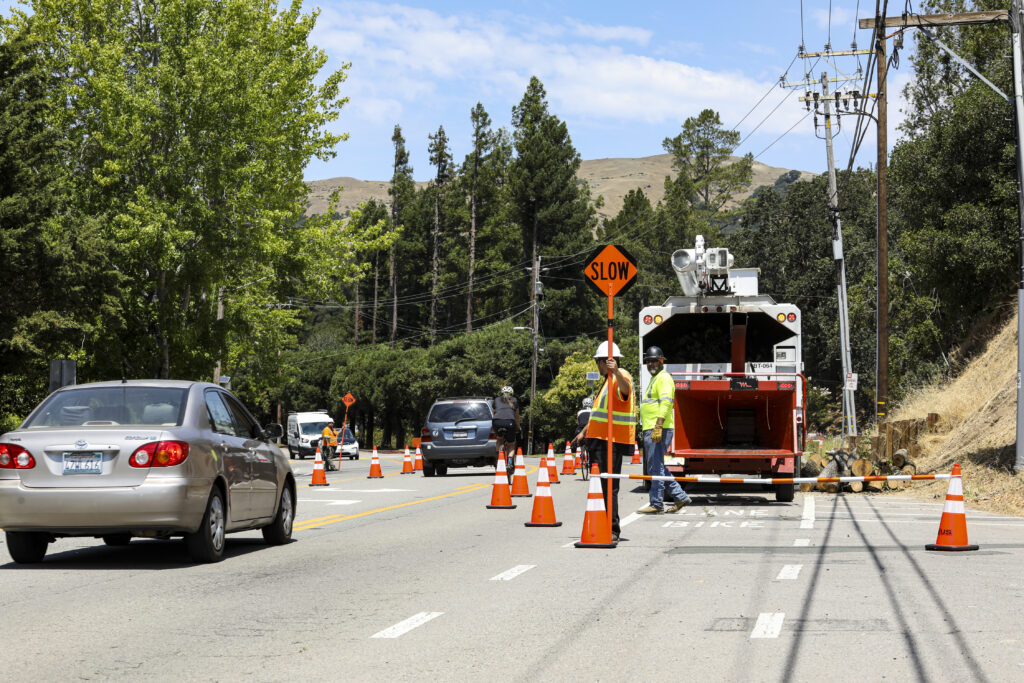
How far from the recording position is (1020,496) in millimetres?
17828

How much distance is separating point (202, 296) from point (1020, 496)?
1049 inches

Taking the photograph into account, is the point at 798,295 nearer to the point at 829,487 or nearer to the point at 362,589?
the point at 829,487

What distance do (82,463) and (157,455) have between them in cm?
65

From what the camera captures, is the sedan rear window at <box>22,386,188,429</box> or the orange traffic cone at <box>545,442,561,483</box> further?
the orange traffic cone at <box>545,442,561,483</box>

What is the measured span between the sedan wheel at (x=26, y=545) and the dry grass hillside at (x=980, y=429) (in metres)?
12.7

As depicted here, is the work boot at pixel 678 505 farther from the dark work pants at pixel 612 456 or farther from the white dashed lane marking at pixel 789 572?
the white dashed lane marking at pixel 789 572

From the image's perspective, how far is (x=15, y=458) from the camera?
35.1 ft

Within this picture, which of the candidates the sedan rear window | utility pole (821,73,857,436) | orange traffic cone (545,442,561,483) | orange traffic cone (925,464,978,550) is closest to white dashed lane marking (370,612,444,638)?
the sedan rear window

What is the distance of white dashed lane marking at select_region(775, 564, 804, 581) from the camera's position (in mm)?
10016

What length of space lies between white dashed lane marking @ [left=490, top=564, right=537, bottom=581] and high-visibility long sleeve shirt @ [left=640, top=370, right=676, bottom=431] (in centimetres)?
441

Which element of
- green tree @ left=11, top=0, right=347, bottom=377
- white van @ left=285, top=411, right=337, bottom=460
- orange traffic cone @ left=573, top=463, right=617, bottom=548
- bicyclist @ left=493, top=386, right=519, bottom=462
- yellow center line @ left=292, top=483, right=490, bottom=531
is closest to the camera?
orange traffic cone @ left=573, top=463, right=617, bottom=548

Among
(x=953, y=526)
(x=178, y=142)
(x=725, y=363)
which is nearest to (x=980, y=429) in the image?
(x=725, y=363)

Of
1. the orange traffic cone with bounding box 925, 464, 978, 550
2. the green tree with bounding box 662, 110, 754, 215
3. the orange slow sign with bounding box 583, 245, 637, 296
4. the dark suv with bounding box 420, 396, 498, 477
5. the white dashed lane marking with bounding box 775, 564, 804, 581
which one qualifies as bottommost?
the white dashed lane marking with bounding box 775, 564, 804, 581

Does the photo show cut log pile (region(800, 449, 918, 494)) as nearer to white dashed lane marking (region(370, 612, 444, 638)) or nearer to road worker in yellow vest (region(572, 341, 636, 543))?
road worker in yellow vest (region(572, 341, 636, 543))
